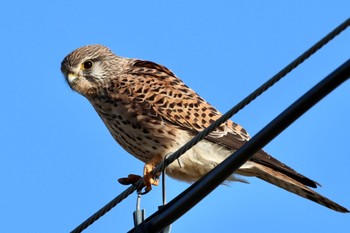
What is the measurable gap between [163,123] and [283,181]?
3.79ft

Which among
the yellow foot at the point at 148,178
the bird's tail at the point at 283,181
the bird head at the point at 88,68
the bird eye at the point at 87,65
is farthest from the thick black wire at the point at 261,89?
the bird eye at the point at 87,65

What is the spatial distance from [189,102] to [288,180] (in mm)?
1252

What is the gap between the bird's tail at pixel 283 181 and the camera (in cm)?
687

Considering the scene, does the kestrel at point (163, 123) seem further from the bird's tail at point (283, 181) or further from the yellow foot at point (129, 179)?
the yellow foot at point (129, 179)

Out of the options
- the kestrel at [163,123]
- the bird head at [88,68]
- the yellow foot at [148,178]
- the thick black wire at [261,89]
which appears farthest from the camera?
the bird head at [88,68]

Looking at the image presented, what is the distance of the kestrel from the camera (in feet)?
23.6

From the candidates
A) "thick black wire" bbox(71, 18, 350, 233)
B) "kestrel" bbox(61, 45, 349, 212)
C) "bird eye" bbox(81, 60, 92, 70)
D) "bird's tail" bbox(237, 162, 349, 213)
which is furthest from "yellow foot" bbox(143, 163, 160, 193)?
"bird eye" bbox(81, 60, 92, 70)

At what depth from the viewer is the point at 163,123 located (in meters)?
7.36

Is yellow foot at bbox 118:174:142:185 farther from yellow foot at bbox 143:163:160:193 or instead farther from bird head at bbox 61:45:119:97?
bird head at bbox 61:45:119:97

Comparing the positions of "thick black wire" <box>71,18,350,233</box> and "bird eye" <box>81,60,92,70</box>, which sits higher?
"bird eye" <box>81,60,92,70</box>

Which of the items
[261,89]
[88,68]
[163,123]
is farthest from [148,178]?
[261,89]

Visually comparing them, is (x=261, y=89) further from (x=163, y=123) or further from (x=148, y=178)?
(x=163, y=123)

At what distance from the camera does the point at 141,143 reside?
7207mm

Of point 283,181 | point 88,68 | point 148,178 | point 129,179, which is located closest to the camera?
point 148,178
